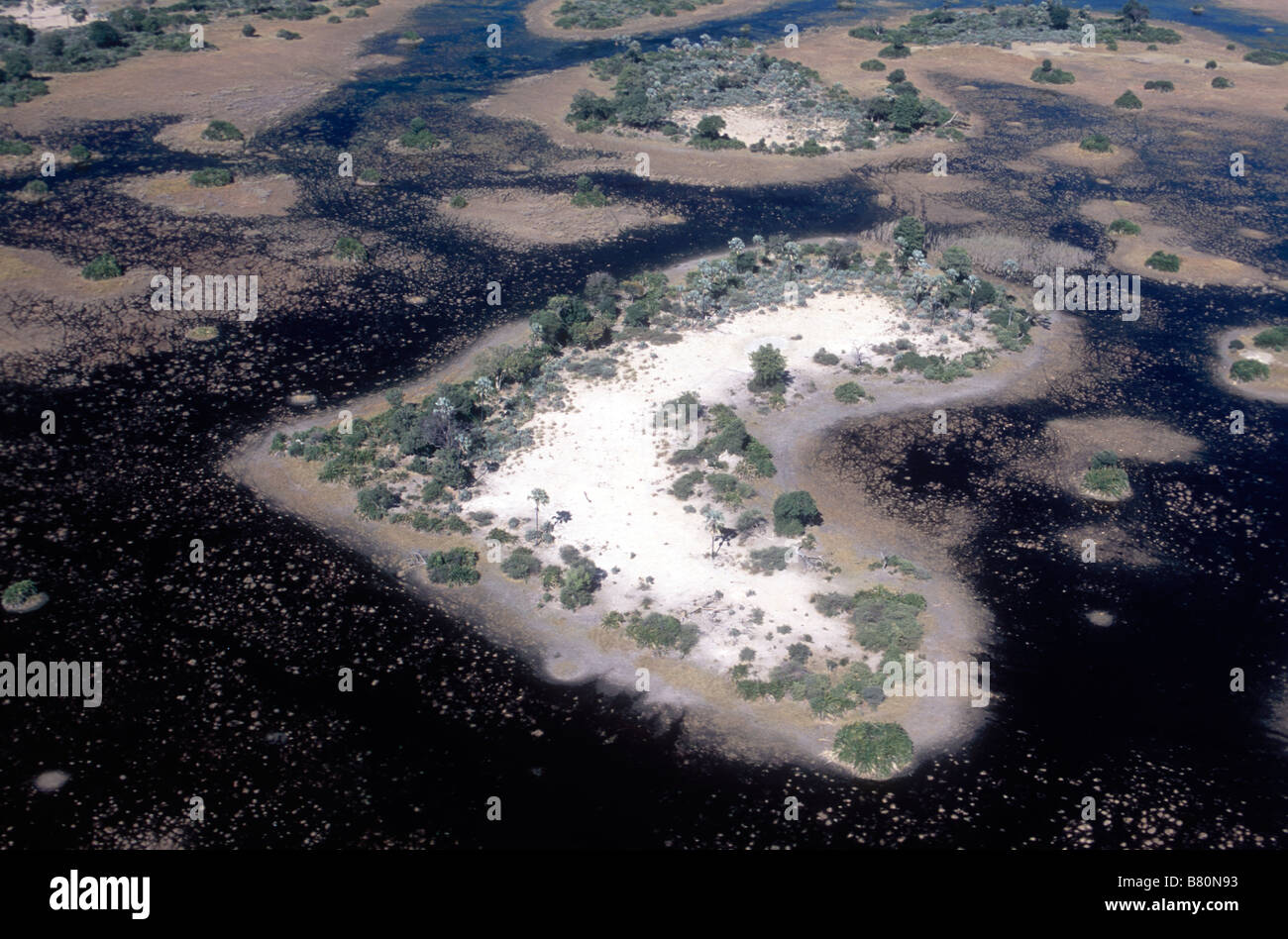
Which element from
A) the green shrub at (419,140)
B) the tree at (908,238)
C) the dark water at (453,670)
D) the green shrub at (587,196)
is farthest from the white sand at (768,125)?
the dark water at (453,670)

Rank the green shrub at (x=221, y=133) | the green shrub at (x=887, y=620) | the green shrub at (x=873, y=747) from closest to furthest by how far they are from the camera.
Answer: the green shrub at (x=873, y=747) < the green shrub at (x=887, y=620) < the green shrub at (x=221, y=133)

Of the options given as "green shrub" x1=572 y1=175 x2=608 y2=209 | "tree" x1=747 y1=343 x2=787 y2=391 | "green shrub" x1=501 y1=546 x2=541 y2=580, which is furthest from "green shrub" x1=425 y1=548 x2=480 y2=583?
"green shrub" x1=572 y1=175 x2=608 y2=209

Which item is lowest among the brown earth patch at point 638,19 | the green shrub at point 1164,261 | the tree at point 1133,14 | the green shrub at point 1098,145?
the green shrub at point 1164,261

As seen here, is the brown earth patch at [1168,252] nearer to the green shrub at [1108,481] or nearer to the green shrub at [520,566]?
the green shrub at [1108,481]

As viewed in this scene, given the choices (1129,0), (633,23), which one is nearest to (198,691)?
(633,23)

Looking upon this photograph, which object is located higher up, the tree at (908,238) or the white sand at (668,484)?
the tree at (908,238)

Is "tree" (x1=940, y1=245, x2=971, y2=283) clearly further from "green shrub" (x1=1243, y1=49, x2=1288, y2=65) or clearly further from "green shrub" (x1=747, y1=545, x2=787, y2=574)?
"green shrub" (x1=1243, y1=49, x2=1288, y2=65)

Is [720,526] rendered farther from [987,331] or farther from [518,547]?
[987,331]

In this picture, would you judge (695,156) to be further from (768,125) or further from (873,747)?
(873,747)
